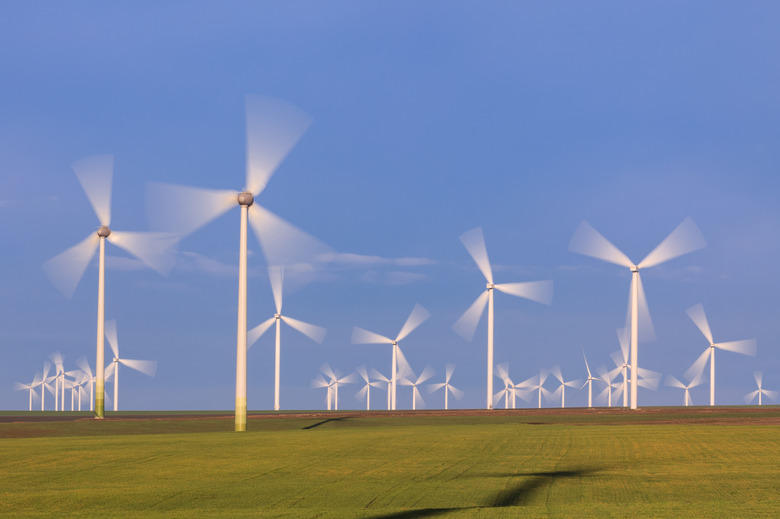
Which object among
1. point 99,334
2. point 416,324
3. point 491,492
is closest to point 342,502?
point 491,492

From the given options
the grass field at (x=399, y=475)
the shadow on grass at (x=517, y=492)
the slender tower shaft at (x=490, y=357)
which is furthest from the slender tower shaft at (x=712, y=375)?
the shadow on grass at (x=517, y=492)

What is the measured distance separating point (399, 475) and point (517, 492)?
5212 millimetres

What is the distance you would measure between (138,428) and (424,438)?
22710 mm

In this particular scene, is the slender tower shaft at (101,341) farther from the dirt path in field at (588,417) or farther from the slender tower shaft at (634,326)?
the slender tower shaft at (634,326)

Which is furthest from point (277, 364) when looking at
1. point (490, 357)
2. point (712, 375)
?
point (712, 375)

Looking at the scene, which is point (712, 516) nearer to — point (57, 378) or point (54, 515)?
point (54, 515)

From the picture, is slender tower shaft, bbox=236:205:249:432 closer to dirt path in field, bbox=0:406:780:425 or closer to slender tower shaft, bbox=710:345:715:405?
dirt path in field, bbox=0:406:780:425

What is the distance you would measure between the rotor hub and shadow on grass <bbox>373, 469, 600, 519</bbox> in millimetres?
29374

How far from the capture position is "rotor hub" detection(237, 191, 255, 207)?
53.8 m

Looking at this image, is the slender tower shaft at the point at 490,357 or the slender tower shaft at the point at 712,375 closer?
the slender tower shaft at the point at 490,357

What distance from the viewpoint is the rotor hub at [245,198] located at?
53.8 metres

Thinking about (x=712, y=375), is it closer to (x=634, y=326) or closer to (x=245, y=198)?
(x=634, y=326)

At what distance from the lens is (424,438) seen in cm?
4394

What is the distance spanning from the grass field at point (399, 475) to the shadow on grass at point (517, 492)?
49mm
